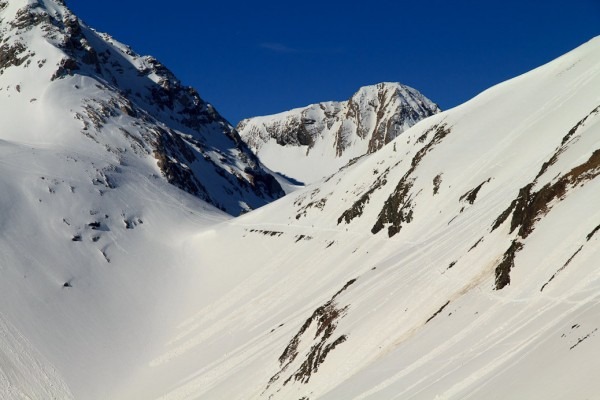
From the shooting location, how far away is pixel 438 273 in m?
31.0

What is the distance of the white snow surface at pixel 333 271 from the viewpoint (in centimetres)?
1995

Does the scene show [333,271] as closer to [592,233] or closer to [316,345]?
[316,345]

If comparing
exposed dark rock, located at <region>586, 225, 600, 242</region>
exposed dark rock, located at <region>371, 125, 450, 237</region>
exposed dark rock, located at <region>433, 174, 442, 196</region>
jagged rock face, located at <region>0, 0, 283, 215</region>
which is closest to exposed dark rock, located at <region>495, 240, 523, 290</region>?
exposed dark rock, located at <region>586, 225, 600, 242</region>

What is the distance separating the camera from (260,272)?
64.6 m

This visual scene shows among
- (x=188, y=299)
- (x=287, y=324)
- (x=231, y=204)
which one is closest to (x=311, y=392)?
(x=287, y=324)

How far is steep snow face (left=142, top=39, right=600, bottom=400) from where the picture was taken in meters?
18.1

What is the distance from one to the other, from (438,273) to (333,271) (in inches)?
849

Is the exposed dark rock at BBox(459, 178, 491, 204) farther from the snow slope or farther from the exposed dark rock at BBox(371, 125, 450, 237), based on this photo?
the snow slope

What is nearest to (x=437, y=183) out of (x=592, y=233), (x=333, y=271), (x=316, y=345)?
(x=333, y=271)

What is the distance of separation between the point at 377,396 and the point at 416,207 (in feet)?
101

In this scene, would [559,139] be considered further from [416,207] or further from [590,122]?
[416,207]

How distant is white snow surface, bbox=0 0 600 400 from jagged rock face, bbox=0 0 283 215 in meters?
9.91

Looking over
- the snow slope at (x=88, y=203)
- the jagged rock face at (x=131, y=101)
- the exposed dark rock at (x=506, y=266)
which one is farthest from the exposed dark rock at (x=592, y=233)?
the jagged rock face at (x=131, y=101)

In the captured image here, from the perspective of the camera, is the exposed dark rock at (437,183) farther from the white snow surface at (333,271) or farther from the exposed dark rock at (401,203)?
the exposed dark rock at (401,203)
